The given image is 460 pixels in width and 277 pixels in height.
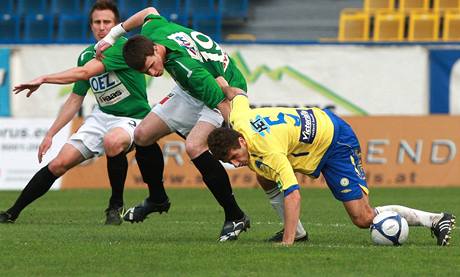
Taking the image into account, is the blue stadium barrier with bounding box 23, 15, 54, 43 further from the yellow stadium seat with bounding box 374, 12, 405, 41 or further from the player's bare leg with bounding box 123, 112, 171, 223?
the player's bare leg with bounding box 123, 112, 171, 223

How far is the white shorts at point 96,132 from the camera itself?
11.4 m

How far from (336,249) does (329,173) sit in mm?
649

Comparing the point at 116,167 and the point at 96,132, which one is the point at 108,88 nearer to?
the point at 96,132

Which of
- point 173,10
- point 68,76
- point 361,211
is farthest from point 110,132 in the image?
point 173,10

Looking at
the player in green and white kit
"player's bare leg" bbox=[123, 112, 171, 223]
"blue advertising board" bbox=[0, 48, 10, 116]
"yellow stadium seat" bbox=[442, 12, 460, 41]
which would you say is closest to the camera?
the player in green and white kit

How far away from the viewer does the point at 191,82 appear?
9.43 m

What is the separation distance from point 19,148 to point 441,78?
24.7 feet

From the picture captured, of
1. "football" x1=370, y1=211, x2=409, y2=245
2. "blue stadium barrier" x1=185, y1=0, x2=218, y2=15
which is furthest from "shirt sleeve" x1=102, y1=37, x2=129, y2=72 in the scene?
"blue stadium barrier" x1=185, y1=0, x2=218, y2=15

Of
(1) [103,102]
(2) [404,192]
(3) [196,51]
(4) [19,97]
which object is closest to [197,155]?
(3) [196,51]

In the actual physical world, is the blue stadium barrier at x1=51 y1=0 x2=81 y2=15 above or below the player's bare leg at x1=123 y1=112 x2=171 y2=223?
above

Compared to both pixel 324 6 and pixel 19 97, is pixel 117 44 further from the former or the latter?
pixel 324 6

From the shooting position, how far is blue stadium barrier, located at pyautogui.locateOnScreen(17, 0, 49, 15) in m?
26.1

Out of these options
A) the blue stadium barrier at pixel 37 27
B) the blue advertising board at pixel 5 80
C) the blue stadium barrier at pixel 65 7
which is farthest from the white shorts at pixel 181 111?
the blue stadium barrier at pixel 65 7

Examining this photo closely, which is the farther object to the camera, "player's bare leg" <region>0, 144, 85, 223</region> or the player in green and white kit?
"player's bare leg" <region>0, 144, 85, 223</region>
